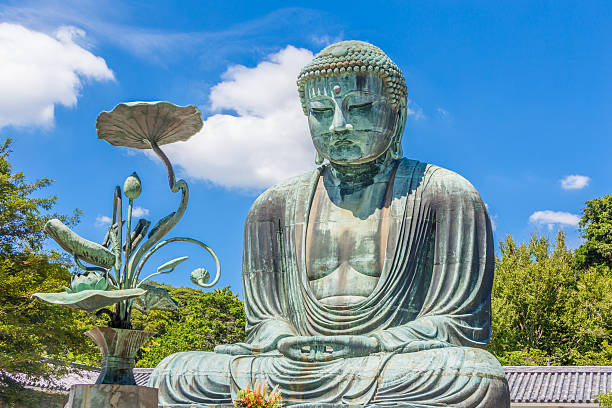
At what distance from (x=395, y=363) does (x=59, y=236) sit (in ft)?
10.2

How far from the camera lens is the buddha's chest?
8.09 metres

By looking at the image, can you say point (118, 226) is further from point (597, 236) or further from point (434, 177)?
point (597, 236)

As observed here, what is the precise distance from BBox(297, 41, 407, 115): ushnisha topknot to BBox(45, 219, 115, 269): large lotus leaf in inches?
137

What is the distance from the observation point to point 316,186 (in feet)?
29.2

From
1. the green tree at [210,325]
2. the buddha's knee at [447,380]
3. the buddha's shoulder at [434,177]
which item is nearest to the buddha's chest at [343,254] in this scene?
the buddha's shoulder at [434,177]

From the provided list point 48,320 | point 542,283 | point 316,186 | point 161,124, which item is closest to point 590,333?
point 542,283

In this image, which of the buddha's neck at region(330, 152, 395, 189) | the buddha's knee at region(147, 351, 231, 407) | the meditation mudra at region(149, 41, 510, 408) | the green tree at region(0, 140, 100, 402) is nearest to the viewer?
the meditation mudra at region(149, 41, 510, 408)

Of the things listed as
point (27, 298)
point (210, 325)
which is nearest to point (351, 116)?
point (27, 298)

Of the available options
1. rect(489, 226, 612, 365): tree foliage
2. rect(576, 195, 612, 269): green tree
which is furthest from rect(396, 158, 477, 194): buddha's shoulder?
rect(576, 195, 612, 269): green tree

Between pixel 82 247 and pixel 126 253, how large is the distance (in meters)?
0.36

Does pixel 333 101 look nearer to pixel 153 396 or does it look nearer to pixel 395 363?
pixel 395 363

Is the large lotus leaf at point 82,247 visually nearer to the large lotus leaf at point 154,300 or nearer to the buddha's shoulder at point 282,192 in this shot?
the large lotus leaf at point 154,300

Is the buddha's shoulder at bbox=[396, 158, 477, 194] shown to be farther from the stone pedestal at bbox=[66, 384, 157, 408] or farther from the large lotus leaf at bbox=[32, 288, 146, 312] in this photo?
the stone pedestal at bbox=[66, 384, 157, 408]

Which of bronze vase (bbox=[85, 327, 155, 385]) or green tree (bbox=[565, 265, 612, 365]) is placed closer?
bronze vase (bbox=[85, 327, 155, 385])
